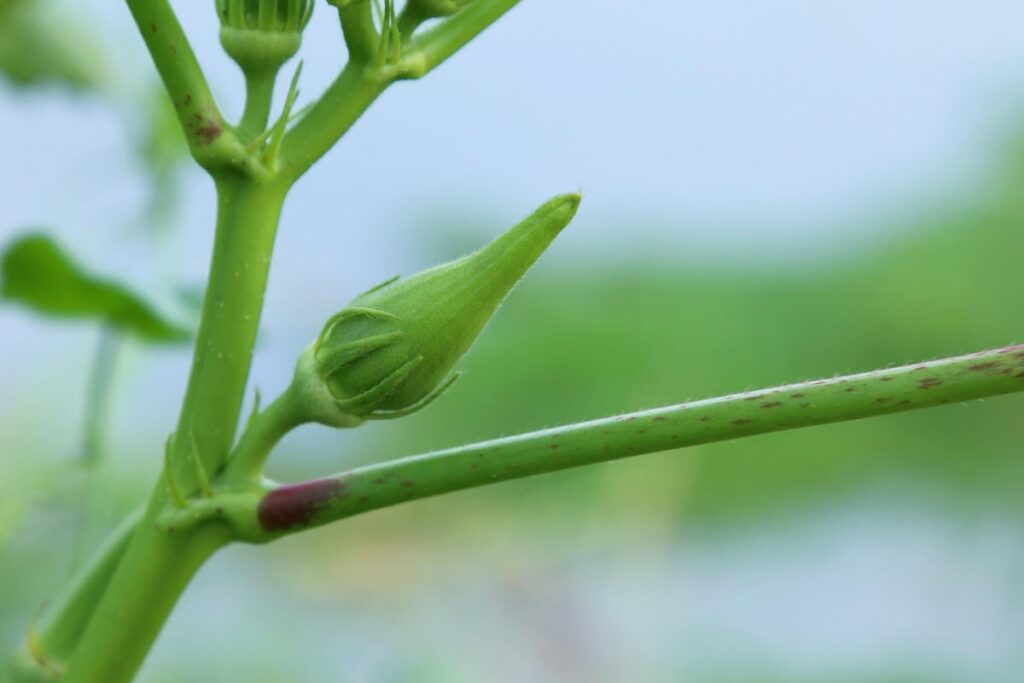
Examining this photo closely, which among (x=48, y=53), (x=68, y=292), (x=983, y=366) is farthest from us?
(x=48, y=53)

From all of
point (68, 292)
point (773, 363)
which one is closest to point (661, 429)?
point (68, 292)

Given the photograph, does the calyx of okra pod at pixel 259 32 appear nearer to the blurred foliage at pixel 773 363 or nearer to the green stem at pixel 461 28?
the green stem at pixel 461 28

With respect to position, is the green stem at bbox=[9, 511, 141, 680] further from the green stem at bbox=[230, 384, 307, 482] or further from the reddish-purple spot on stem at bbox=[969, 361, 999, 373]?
the reddish-purple spot on stem at bbox=[969, 361, 999, 373]

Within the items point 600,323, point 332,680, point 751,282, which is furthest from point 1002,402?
point 332,680

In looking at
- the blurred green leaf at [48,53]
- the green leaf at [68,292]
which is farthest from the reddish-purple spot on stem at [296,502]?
the blurred green leaf at [48,53]

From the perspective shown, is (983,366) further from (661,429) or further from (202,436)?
(202,436)

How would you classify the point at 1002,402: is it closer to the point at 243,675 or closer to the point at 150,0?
the point at 243,675
